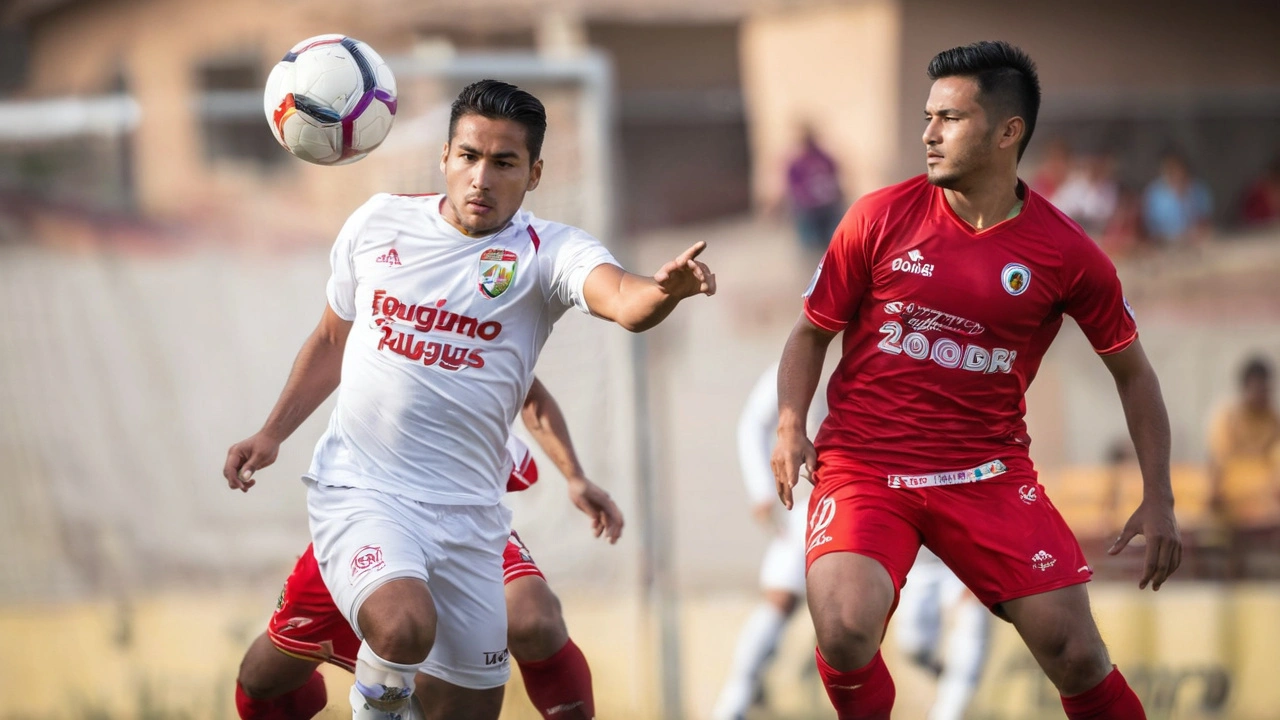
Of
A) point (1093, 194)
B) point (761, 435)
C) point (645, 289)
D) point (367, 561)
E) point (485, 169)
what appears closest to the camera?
point (645, 289)

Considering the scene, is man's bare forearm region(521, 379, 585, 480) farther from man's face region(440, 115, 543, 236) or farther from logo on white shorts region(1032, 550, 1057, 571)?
logo on white shorts region(1032, 550, 1057, 571)

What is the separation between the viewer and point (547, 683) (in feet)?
17.4

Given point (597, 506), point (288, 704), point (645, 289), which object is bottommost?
point (288, 704)

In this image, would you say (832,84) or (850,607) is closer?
(850,607)

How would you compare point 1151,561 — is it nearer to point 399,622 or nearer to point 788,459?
point 788,459

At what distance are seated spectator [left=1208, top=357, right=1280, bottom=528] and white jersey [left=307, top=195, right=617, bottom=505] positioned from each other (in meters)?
5.82

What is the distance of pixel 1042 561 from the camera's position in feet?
15.9

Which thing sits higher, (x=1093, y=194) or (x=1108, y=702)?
(x=1093, y=194)

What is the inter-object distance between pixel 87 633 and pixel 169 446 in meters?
1.15

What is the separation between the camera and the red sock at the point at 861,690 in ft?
15.4

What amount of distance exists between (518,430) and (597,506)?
3.08 meters

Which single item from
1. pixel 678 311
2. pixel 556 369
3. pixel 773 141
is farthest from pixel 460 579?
pixel 773 141

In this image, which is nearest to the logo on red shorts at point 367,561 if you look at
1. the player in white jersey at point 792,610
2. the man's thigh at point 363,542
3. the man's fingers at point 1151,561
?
the man's thigh at point 363,542

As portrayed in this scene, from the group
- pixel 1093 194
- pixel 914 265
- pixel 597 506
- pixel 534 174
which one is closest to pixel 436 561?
pixel 597 506
